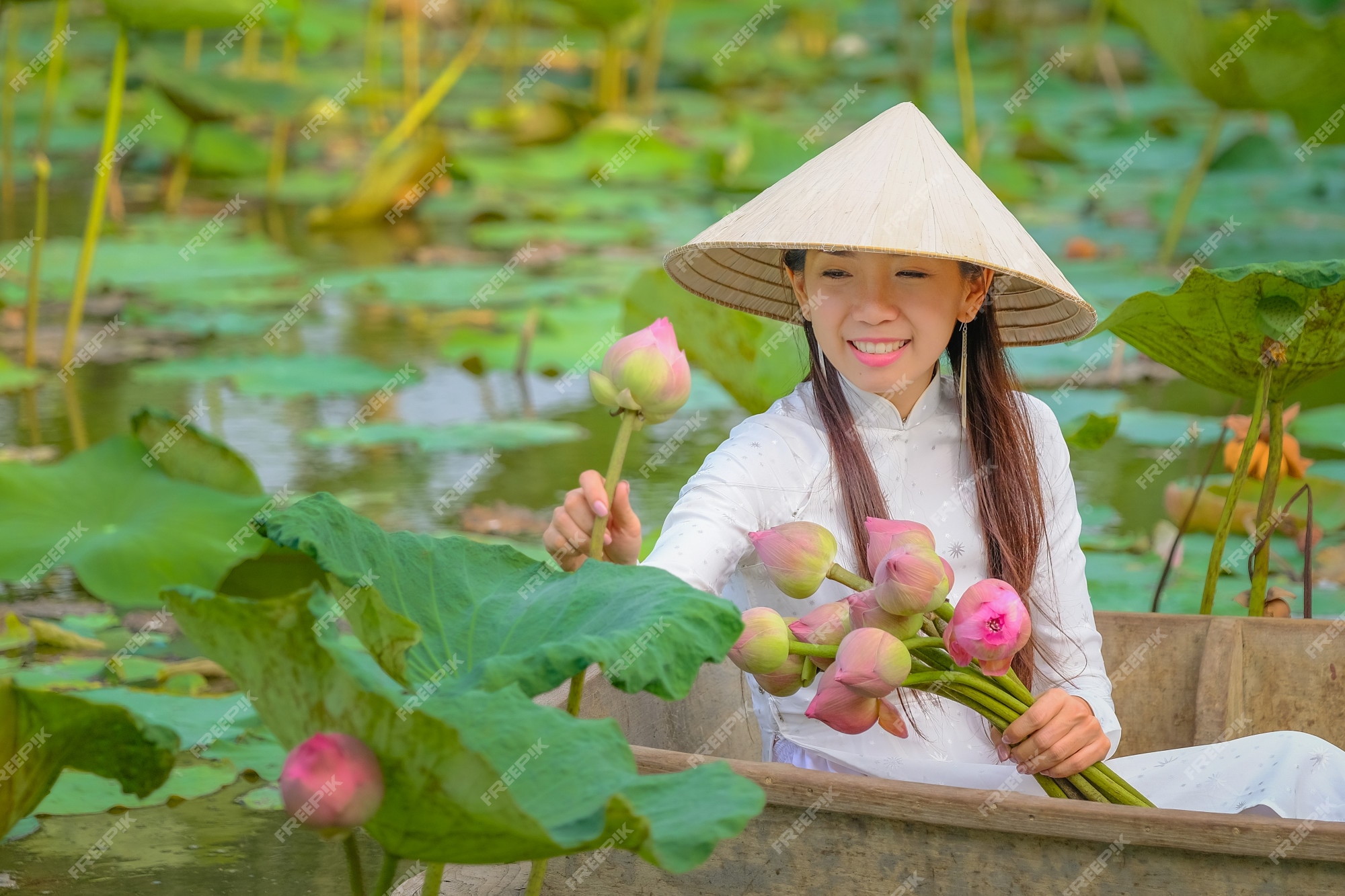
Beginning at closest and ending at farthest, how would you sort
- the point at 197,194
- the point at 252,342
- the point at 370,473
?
the point at 370,473 < the point at 252,342 < the point at 197,194

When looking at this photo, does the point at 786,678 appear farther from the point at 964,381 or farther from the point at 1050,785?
the point at 964,381

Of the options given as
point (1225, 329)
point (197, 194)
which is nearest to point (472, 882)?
point (1225, 329)

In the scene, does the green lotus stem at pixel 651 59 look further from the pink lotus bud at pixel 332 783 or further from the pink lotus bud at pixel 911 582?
the pink lotus bud at pixel 332 783

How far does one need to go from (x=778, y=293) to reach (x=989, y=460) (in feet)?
0.98

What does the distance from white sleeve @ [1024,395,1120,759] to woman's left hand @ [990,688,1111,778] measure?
0.66 feet

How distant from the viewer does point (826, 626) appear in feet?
3.63

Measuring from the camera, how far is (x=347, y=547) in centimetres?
109

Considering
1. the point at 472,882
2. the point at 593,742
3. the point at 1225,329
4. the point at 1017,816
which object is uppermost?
the point at 1225,329

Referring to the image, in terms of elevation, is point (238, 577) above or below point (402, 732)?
below

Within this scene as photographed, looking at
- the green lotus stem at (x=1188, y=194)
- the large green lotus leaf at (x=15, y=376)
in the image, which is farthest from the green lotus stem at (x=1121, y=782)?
the green lotus stem at (x=1188, y=194)

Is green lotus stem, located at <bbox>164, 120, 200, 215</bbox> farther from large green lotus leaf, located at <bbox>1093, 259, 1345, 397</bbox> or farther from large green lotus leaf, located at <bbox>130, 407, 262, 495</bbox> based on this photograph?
large green lotus leaf, located at <bbox>1093, 259, 1345, 397</bbox>

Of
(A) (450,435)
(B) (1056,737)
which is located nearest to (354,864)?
(B) (1056,737)

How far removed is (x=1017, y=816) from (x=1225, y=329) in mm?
747

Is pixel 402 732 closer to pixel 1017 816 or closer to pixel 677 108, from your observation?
pixel 1017 816
